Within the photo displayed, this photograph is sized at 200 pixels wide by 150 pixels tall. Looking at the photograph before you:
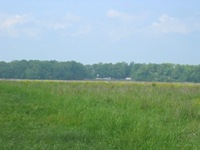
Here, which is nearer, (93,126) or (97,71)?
(93,126)

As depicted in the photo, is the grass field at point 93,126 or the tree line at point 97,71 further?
the tree line at point 97,71

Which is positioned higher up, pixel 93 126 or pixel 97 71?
pixel 97 71

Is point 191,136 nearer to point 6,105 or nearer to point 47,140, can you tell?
point 47,140

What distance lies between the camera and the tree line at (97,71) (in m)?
86.6

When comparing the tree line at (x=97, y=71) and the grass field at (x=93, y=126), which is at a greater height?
the tree line at (x=97, y=71)

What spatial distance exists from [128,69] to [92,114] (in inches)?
3544

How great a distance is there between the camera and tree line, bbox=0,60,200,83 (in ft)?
284

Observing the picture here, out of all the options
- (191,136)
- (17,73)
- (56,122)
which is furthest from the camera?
(17,73)

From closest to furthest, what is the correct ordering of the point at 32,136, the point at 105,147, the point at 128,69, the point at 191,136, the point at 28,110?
1. the point at 105,147
2. the point at 32,136
3. the point at 191,136
4. the point at 28,110
5. the point at 128,69

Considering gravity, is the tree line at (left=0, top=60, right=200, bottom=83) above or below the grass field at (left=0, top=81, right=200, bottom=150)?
above

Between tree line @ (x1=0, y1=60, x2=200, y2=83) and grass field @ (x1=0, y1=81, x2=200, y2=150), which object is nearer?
grass field @ (x1=0, y1=81, x2=200, y2=150)

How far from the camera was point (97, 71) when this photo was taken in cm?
10069

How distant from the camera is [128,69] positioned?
9956cm

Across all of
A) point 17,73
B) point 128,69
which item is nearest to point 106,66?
point 128,69
